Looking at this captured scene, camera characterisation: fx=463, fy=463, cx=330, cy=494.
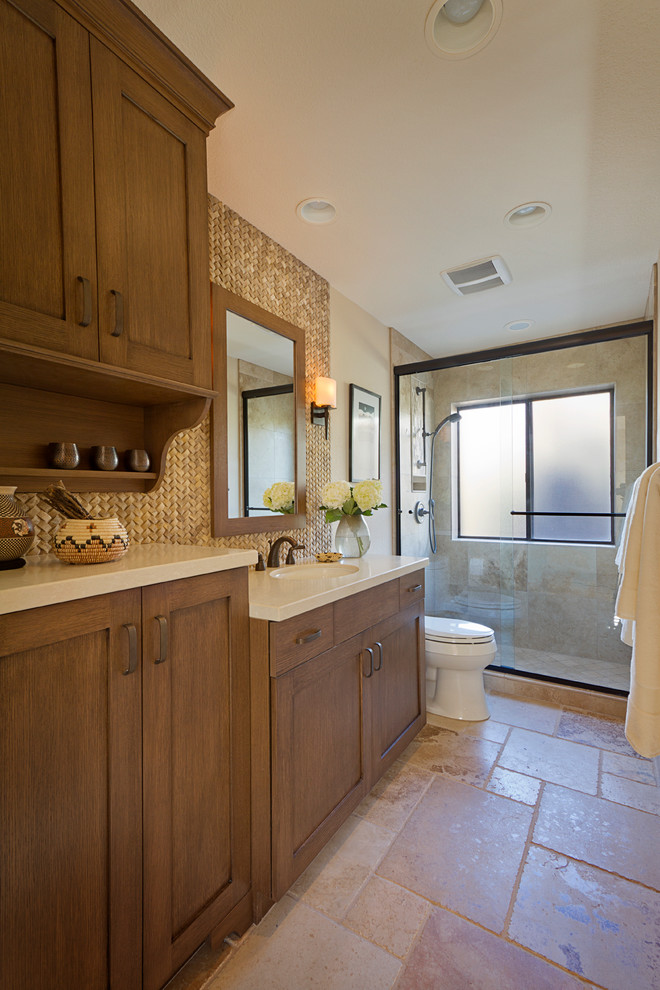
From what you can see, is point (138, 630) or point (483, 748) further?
point (483, 748)

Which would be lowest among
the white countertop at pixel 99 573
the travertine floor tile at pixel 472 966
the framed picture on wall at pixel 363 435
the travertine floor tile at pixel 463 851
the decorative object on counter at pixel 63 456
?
the travertine floor tile at pixel 463 851

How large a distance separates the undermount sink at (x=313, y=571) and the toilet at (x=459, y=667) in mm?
818

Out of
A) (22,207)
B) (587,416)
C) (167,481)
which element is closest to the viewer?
(22,207)

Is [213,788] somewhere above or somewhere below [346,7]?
below

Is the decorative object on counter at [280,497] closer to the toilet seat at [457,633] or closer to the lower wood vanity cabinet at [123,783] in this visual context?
the lower wood vanity cabinet at [123,783]

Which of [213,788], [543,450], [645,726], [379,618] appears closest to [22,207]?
[213,788]

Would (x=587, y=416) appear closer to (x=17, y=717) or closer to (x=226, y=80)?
(x=226, y=80)

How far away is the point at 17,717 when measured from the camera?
85cm

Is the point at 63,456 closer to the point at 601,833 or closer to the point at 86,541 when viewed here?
the point at 86,541

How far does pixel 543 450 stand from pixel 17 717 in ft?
10.4

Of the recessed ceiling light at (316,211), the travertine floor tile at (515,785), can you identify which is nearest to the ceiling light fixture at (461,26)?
the recessed ceiling light at (316,211)

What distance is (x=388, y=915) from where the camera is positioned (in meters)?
1.41

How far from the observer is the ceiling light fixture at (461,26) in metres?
1.22

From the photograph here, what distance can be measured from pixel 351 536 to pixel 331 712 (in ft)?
3.24
